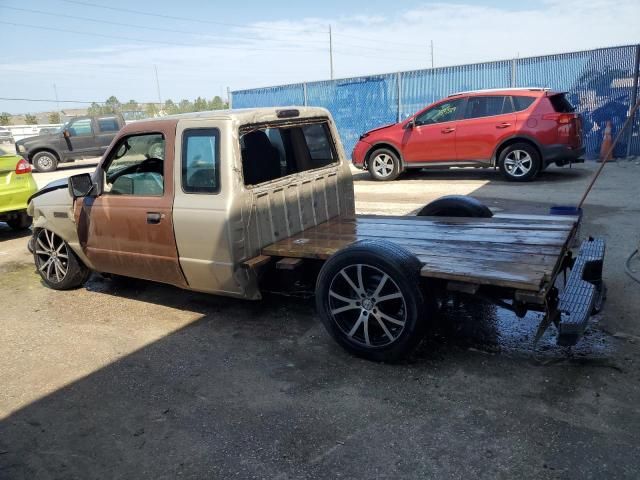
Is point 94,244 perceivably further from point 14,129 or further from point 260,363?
point 14,129

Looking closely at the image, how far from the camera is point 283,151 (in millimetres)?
4785

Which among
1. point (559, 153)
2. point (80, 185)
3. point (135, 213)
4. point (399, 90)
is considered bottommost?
point (559, 153)

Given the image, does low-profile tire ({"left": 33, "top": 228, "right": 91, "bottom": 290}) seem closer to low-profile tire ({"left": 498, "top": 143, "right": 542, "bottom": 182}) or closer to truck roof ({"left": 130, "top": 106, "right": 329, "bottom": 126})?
truck roof ({"left": 130, "top": 106, "right": 329, "bottom": 126})

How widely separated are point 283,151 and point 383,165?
25.4 feet

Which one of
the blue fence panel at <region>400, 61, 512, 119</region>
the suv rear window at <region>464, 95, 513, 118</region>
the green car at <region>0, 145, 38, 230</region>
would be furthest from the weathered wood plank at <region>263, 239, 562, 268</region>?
the blue fence panel at <region>400, 61, 512, 119</region>

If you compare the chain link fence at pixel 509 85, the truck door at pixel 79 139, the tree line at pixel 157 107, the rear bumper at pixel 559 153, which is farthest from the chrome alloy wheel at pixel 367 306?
the tree line at pixel 157 107

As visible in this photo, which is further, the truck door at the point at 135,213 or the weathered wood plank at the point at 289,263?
the truck door at the point at 135,213

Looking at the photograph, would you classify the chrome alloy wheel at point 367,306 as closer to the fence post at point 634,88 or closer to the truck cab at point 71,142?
the fence post at point 634,88

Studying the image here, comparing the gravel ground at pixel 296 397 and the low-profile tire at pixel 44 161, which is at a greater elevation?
the low-profile tire at pixel 44 161

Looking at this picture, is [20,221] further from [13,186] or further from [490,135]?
[490,135]

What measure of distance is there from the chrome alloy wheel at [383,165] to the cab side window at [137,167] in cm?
795

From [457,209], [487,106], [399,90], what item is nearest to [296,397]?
[457,209]

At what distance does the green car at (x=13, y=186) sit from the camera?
7.93m

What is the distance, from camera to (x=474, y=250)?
3.73 meters
